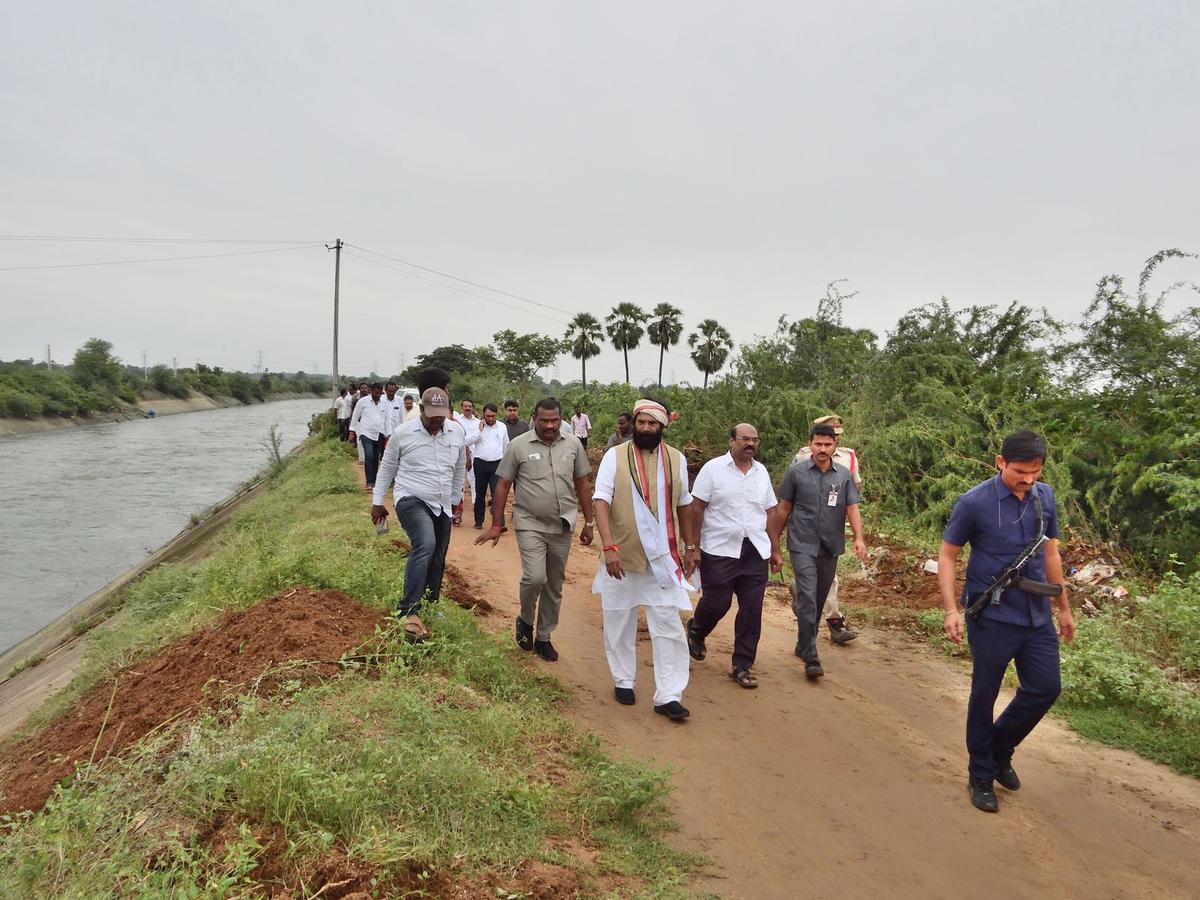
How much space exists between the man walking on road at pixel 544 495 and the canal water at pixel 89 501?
10.00 m

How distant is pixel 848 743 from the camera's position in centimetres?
437

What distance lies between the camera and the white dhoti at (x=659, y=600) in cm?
445

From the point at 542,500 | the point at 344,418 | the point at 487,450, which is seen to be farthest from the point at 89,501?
the point at 542,500

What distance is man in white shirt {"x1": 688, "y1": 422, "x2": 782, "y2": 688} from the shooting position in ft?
16.1

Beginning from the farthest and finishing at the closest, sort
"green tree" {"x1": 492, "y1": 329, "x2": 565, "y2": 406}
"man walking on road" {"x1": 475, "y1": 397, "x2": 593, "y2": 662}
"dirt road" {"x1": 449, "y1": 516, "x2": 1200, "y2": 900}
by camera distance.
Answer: "green tree" {"x1": 492, "y1": 329, "x2": 565, "y2": 406}, "man walking on road" {"x1": 475, "y1": 397, "x2": 593, "y2": 662}, "dirt road" {"x1": 449, "y1": 516, "x2": 1200, "y2": 900}

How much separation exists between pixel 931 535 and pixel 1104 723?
5.09 metres

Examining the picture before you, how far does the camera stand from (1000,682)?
11.7ft

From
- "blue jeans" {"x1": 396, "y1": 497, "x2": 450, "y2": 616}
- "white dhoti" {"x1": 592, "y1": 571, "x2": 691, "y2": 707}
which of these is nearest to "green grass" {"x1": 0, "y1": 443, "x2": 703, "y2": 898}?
"blue jeans" {"x1": 396, "y1": 497, "x2": 450, "y2": 616}

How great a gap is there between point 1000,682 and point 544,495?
2.82 m

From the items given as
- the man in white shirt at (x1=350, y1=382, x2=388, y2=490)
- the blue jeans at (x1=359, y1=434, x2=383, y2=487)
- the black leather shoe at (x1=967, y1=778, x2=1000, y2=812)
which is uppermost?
the man in white shirt at (x1=350, y1=382, x2=388, y2=490)

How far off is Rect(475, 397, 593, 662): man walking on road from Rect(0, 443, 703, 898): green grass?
2.49 feet

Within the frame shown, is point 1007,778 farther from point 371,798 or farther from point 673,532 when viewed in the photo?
point 371,798

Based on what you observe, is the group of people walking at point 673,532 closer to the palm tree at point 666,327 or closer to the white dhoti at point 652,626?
the white dhoti at point 652,626

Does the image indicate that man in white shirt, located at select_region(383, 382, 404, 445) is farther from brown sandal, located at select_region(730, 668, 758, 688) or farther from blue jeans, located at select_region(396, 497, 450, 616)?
brown sandal, located at select_region(730, 668, 758, 688)
